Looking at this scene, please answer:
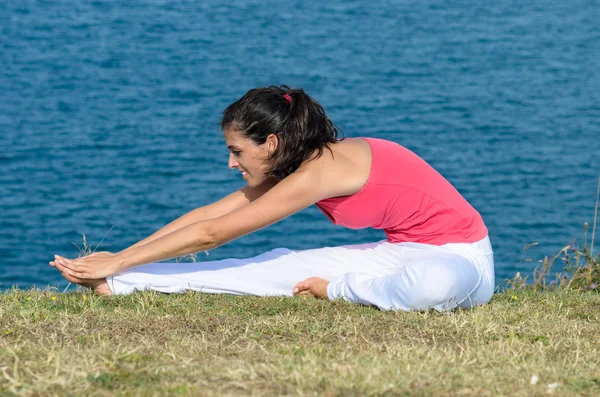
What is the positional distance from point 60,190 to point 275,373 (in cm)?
990

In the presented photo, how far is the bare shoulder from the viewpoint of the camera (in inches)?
183

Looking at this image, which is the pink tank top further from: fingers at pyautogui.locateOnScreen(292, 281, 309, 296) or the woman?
fingers at pyautogui.locateOnScreen(292, 281, 309, 296)

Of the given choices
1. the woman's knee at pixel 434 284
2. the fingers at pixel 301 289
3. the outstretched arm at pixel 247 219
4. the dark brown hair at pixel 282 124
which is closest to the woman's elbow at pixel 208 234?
the outstretched arm at pixel 247 219

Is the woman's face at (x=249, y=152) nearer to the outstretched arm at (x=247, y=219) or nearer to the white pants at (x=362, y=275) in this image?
the outstretched arm at (x=247, y=219)

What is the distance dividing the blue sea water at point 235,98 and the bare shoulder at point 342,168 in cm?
438

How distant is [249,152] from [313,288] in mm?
885

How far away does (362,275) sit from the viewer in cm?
495

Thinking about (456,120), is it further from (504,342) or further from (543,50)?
(504,342)

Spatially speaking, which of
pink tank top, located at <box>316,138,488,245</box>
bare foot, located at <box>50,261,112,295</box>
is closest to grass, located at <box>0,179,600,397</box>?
bare foot, located at <box>50,261,112,295</box>

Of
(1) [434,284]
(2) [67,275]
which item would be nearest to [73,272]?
(2) [67,275]

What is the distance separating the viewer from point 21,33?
A: 20.6 meters

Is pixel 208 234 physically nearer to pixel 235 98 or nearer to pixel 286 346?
pixel 286 346

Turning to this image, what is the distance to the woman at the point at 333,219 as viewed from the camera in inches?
183

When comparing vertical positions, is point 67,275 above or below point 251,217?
below
